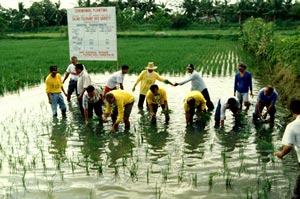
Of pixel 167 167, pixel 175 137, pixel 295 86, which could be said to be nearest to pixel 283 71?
pixel 295 86

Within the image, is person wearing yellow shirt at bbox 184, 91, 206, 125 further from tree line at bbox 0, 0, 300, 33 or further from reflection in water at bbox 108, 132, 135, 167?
tree line at bbox 0, 0, 300, 33

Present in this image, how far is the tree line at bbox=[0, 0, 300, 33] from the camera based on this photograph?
55000 millimetres

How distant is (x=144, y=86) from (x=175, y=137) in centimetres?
250

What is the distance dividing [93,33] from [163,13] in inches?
1821

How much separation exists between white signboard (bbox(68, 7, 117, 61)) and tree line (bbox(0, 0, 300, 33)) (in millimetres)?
39477

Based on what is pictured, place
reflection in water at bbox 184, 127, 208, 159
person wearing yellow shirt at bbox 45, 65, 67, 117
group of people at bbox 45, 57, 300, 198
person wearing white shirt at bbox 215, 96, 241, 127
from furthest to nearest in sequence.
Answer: person wearing yellow shirt at bbox 45, 65, 67, 117 < group of people at bbox 45, 57, 300, 198 < person wearing white shirt at bbox 215, 96, 241, 127 < reflection in water at bbox 184, 127, 208, 159

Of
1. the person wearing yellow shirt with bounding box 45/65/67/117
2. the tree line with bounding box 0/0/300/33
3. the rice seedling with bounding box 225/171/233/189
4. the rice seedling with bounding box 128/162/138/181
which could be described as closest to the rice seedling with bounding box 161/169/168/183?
the rice seedling with bounding box 128/162/138/181

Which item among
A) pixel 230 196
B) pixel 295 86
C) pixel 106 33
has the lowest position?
pixel 230 196

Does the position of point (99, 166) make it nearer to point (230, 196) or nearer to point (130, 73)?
point (230, 196)

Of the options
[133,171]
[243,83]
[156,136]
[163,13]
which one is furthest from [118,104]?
[163,13]

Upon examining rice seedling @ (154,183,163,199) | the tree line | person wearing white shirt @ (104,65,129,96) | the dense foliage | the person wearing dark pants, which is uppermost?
the tree line

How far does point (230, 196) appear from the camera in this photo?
4.99 meters

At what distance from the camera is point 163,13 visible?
5794 centimetres

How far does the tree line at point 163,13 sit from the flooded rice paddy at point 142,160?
4349 cm
